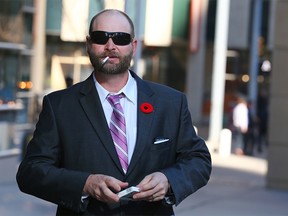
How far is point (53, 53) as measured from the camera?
71.4 ft

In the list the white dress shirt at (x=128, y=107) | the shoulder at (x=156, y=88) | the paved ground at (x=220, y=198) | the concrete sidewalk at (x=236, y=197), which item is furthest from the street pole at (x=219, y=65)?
the white dress shirt at (x=128, y=107)

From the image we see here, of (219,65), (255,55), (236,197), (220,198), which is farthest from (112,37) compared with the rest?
(255,55)

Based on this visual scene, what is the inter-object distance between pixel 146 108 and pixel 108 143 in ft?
0.83

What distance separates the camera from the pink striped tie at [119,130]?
3535 mm

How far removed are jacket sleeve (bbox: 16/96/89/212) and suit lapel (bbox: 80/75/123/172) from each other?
146 millimetres

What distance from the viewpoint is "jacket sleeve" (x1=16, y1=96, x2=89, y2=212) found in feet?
11.3

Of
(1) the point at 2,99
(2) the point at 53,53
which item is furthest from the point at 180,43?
(1) the point at 2,99

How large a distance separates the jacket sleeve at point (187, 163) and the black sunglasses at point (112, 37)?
40 cm

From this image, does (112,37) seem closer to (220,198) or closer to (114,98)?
(114,98)

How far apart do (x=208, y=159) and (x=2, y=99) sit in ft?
45.4

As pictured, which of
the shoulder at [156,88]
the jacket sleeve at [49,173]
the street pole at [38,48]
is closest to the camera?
the jacket sleeve at [49,173]

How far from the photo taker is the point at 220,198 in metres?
14.2

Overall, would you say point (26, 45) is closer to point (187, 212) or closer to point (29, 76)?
point (29, 76)

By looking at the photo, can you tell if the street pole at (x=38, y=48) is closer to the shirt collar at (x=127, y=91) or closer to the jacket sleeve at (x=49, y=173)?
the shirt collar at (x=127, y=91)
